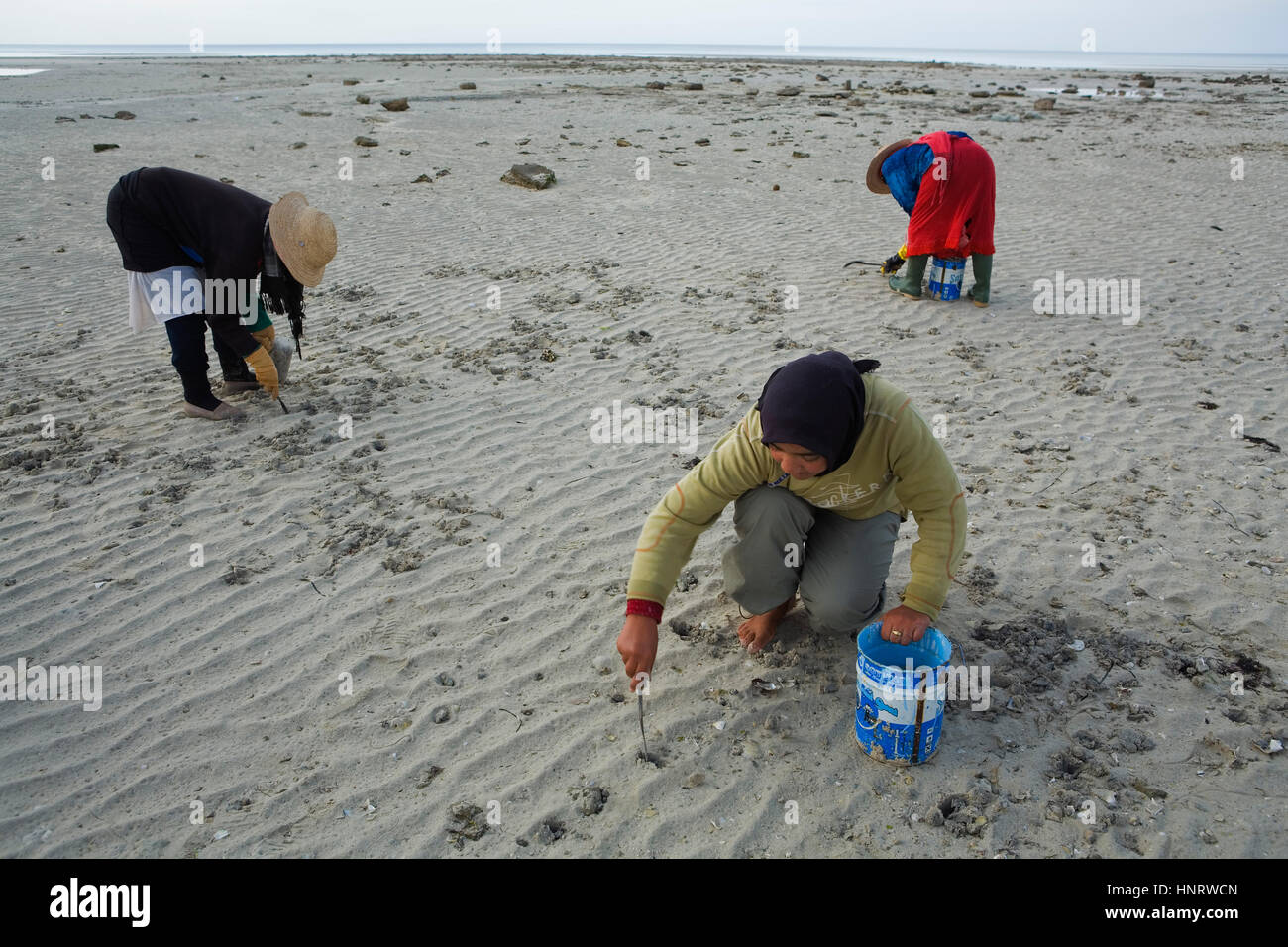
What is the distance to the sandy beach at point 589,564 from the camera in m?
2.51

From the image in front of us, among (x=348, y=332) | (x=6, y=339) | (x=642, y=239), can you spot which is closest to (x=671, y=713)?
(x=348, y=332)

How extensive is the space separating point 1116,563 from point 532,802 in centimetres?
273

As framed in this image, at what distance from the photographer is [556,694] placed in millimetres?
2986

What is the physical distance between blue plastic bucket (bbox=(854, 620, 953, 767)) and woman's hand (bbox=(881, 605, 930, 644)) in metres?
0.09

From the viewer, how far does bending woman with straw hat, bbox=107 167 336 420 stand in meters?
4.38

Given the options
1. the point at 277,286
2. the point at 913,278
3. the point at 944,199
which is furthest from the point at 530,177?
the point at 277,286

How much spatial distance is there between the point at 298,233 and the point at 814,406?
3331 millimetres

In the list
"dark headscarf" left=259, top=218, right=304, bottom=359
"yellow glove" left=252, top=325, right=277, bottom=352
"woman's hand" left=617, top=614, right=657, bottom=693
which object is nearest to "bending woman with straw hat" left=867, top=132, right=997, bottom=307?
"dark headscarf" left=259, top=218, right=304, bottom=359

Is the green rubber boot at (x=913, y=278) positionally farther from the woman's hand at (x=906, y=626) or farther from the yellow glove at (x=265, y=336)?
the woman's hand at (x=906, y=626)

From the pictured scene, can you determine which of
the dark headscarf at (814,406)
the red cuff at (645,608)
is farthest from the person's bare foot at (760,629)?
the dark headscarf at (814,406)

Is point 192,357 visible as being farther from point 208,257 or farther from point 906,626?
point 906,626

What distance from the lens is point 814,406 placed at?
7.20 ft

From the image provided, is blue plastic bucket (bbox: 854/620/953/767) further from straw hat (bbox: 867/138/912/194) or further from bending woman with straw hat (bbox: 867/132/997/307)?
straw hat (bbox: 867/138/912/194)
